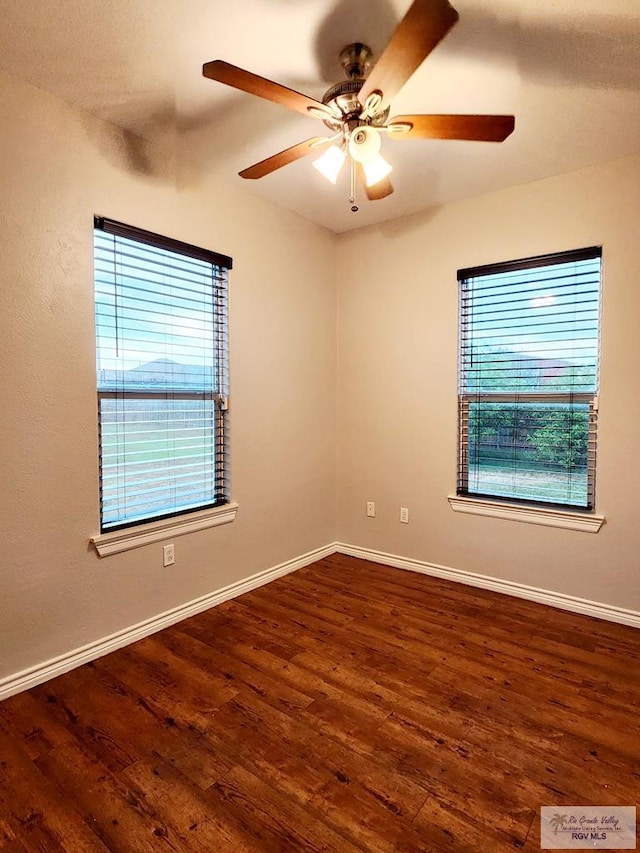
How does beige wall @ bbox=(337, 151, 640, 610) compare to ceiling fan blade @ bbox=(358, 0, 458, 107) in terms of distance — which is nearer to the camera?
ceiling fan blade @ bbox=(358, 0, 458, 107)

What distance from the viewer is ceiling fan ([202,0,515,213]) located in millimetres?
1266

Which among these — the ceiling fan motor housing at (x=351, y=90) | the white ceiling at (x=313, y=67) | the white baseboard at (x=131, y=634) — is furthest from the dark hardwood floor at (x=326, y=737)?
the white ceiling at (x=313, y=67)

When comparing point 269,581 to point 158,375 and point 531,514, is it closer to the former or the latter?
point 158,375

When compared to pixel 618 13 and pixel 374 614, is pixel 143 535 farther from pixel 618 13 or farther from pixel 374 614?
pixel 618 13

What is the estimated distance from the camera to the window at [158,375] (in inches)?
92.2

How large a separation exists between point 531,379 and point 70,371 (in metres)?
2.68

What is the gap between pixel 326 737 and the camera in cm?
174

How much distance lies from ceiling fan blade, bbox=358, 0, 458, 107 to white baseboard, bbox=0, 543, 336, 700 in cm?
267

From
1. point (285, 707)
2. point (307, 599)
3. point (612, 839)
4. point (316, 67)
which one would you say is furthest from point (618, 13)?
point (307, 599)

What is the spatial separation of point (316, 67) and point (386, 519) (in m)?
2.88

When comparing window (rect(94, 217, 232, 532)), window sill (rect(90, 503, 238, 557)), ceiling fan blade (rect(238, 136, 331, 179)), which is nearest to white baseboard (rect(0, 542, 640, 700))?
window sill (rect(90, 503, 238, 557))

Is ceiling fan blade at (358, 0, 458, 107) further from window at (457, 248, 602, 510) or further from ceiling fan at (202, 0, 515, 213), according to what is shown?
window at (457, 248, 602, 510)

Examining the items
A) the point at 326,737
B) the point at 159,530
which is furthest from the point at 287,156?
the point at 326,737

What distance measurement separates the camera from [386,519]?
3611 millimetres
